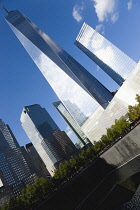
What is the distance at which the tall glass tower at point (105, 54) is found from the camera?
120 metres

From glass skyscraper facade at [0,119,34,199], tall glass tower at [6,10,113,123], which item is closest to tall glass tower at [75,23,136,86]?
tall glass tower at [6,10,113,123]

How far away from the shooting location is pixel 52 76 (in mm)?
114875

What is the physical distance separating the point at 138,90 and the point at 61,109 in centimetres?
9837

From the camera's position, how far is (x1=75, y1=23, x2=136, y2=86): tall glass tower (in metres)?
120

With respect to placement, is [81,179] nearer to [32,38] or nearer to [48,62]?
[48,62]

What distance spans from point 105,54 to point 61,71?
143 ft

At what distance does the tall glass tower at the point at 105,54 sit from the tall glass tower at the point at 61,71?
755 inches

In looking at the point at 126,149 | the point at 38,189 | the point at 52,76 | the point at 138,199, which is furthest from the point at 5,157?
the point at 138,199

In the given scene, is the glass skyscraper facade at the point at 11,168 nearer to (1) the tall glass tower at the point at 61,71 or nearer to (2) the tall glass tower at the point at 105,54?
(1) the tall glass tower at the point at 61,71

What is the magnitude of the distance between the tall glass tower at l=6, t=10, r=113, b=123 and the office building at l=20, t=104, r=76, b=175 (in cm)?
4382

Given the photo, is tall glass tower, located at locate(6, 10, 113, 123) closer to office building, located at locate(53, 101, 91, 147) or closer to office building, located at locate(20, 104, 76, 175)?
office building, located at locate(53, 101, 91, 147)

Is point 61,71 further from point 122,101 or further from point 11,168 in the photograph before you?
point 11,168

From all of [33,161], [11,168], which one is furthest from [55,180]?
[33,161]

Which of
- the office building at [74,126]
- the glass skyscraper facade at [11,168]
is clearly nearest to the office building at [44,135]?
the office building at [74,126]
